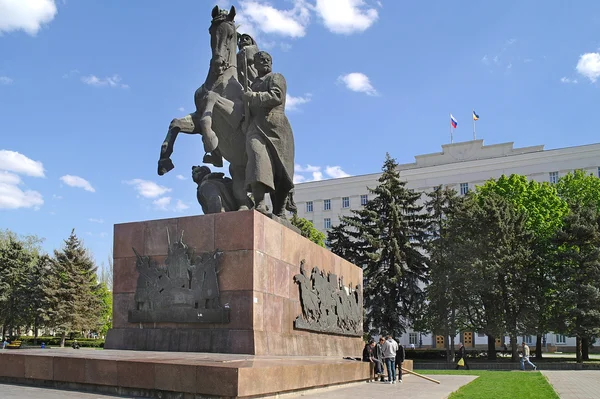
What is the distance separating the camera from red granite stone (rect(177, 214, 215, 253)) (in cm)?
877

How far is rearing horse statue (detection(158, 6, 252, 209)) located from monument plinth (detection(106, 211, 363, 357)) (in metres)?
1.47

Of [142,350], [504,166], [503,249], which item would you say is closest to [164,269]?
[142,350]

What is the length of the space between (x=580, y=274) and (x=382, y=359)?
68.3 feet

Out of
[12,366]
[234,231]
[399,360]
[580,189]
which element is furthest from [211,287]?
[580,189]

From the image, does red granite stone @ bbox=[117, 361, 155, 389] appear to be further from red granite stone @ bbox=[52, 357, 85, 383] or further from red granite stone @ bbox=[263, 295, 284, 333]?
red granite stone @ bbox=[263, 295, 284, 333]

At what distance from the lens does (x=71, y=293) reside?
41.8 metres

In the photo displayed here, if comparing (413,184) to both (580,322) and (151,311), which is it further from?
(151,311)

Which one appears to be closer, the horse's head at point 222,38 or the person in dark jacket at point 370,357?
the horse's head at point 222,38

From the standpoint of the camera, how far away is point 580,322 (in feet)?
93.4

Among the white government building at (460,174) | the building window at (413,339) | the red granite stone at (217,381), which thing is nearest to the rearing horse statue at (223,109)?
the red granite stone at (217,381)

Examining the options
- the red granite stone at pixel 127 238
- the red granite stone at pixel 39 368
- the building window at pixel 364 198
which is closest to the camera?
the red granite stone at pixel 39 368

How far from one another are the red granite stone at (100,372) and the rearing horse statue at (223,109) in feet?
13.5

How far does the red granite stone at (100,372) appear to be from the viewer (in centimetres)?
661

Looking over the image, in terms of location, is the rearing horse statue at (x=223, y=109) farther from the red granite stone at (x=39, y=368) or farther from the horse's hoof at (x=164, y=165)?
the red granite stone at (x=39, y=368)
